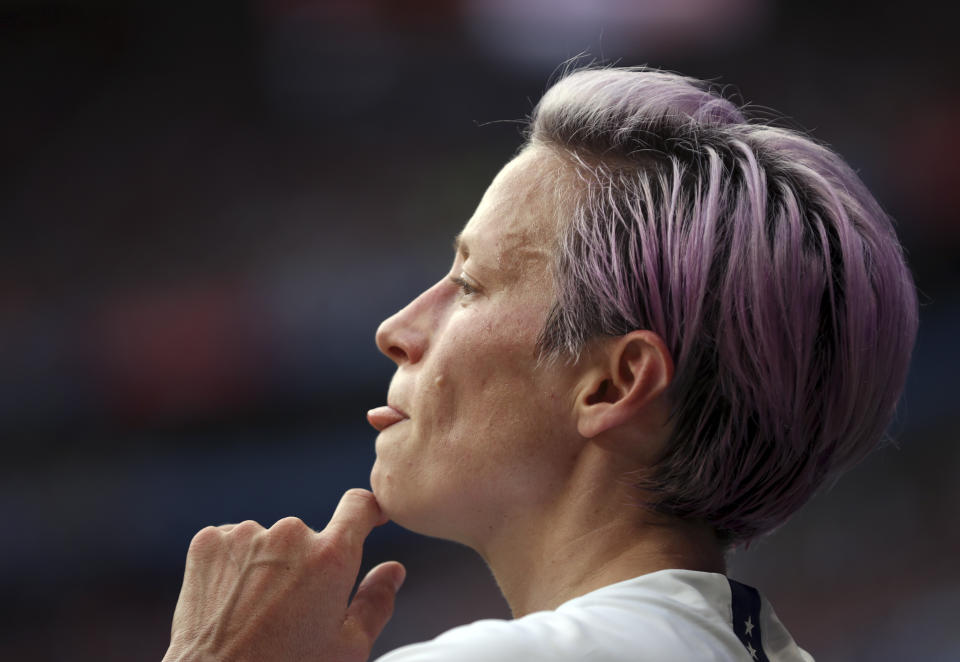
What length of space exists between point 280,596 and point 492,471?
338 mm

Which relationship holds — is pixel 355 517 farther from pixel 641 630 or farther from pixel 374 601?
pixel 641 630

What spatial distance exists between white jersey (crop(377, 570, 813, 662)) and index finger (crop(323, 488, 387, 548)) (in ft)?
1.07

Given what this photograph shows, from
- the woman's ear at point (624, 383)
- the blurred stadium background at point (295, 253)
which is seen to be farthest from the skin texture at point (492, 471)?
the blurred stadium background at point (295, 253)

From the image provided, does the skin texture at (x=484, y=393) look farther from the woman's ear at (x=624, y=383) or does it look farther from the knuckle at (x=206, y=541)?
the knuckle at (x=206, y=541)

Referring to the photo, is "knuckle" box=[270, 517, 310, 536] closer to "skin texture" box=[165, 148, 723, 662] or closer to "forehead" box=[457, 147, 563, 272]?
"skin texture" box=[165, 148, 723, 662]

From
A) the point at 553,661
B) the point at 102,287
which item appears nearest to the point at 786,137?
the point at 553,661

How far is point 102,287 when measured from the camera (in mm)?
→ 5102

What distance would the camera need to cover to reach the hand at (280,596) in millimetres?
1322

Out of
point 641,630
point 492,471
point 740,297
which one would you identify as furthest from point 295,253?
point 641,630

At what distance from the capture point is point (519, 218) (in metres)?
1.34

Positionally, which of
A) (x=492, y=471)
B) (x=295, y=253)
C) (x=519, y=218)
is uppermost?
(x=519, y=218)

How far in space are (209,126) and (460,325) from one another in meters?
4.55

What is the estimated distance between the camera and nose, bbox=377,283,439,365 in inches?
54.1

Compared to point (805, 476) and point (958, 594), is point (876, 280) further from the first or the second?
point (958, 594)
